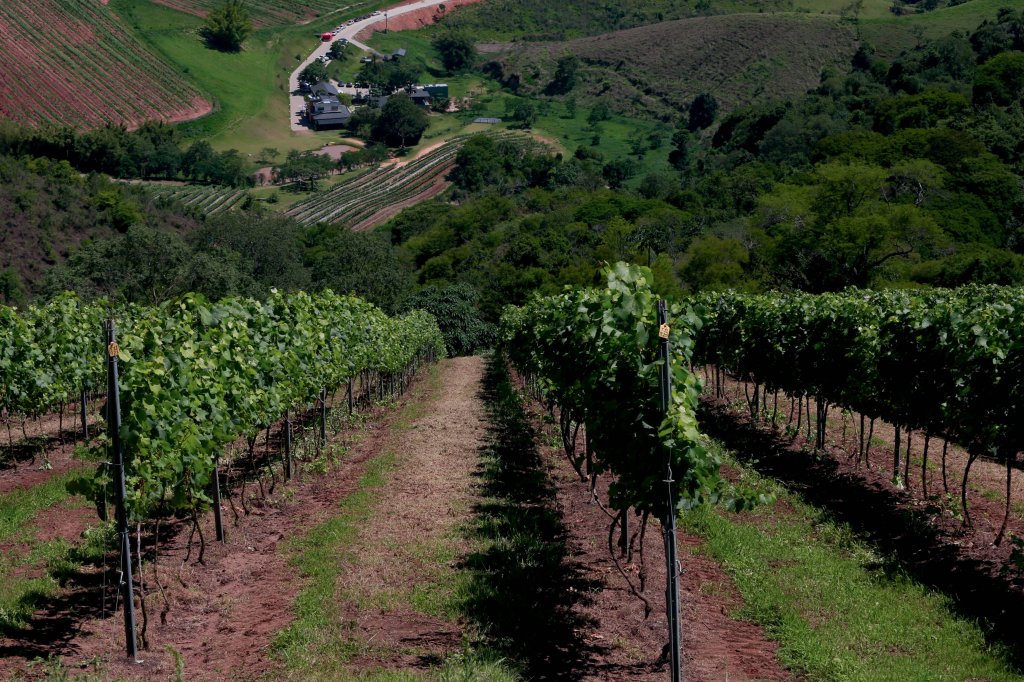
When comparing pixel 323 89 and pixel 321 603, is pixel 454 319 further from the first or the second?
pixel 323 89

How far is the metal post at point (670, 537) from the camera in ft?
22.6

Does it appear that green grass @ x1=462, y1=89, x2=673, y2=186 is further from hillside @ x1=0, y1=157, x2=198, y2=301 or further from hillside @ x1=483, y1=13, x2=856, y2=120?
Answer: hillside @ x1=0, y1=157, x2=198, y2=301

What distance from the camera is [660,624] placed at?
894 cm

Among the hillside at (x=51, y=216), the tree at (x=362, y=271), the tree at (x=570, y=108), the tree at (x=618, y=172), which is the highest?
the tree at (x=570, y=108)

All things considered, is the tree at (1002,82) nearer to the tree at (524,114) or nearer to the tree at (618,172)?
the tree at (618,172)

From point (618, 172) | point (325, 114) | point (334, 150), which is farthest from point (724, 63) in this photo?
point (334, 150)

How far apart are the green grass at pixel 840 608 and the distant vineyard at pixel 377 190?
10528 cm

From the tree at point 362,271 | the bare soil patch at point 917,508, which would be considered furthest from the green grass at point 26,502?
the tree at point 362,271

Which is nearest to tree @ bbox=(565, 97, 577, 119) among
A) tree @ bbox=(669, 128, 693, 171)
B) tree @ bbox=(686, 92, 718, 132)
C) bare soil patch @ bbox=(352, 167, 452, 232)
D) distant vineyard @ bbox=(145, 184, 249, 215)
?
tree @ bbox=(686, 92, 718, 132)

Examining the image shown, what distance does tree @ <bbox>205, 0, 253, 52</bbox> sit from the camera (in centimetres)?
16750

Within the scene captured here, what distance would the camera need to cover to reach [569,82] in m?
196

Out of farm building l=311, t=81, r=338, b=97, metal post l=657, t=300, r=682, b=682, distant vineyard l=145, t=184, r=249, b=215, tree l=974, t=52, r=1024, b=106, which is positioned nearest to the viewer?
metal post l=657, t=300, r=682, b=682

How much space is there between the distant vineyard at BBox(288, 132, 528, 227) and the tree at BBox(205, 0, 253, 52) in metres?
50.0

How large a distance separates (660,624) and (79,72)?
13974 centimetres
